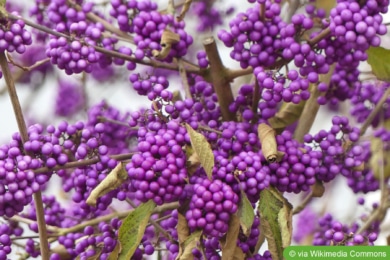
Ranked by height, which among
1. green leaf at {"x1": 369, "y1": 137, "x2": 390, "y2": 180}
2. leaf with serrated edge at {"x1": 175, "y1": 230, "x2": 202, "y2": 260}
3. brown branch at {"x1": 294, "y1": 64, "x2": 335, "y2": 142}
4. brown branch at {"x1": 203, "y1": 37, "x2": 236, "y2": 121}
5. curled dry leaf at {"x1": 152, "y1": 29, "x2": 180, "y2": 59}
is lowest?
green leaf at {"x1": 369, "y1": 137, "x2": 390, "y2": 180}

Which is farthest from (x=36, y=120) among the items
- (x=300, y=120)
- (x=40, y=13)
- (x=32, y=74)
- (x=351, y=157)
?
(x=351, y=157)

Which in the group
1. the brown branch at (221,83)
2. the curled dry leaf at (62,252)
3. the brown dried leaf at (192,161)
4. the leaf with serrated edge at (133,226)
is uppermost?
the brown branch at (221,83)

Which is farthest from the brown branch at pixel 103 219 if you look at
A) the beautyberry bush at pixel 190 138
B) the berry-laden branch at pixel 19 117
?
the berry-laden branch at pixel 19 117

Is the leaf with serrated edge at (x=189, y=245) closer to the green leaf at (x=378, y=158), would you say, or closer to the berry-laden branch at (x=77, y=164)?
the berry-laden branch at (x=77, y=164)

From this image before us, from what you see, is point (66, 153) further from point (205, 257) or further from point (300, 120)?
point (300, 120)

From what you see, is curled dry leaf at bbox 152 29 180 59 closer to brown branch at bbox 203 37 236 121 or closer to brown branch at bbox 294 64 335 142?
brown branch at bbox 203 37 236 121

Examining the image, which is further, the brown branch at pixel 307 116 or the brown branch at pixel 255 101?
the brown branch at pixel 307 116

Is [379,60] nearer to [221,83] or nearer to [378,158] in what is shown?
[221,83]

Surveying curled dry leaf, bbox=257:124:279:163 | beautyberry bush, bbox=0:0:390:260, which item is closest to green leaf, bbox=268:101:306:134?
beautyberry bush, bbox=0:0:390:260
